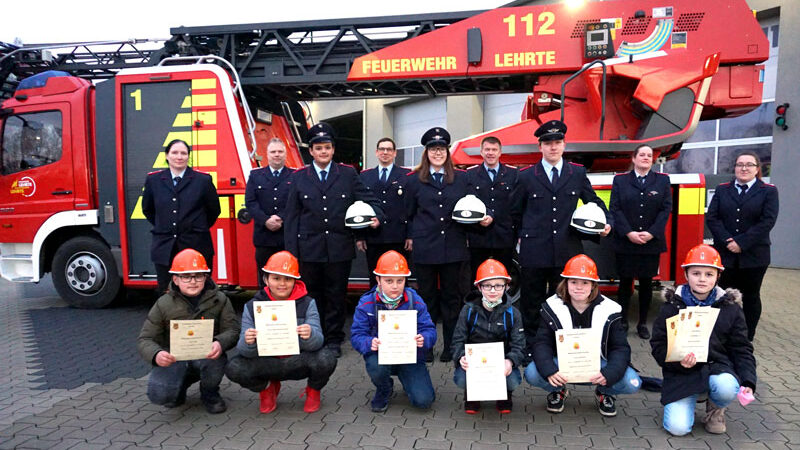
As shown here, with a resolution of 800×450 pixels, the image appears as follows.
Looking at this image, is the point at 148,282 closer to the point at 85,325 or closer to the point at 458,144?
the point at 85,325

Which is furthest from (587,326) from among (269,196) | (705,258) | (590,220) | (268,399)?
(269,196)

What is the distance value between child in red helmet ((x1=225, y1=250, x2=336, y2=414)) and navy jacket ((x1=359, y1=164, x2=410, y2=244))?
1.37 m

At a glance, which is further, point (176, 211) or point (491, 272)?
point (176, 211)

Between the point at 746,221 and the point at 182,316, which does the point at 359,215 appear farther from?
the point at 746,221

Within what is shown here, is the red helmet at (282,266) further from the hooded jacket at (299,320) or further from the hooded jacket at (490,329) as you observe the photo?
the hooded jacket at (490,329)

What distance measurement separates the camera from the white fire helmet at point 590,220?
12.9 feet

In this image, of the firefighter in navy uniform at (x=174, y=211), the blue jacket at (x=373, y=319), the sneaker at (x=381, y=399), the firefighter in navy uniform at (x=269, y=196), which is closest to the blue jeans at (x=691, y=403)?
the blue jacket at (x=373, y=319)

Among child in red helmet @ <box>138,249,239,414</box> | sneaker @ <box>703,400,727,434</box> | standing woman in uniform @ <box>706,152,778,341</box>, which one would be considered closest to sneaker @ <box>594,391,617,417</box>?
sneaker @ <box>703,400,727,434</box>

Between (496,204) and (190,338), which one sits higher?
(496,204)

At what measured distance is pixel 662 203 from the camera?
4547mm

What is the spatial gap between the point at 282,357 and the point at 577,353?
1.86 m

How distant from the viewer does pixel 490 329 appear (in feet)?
10.6

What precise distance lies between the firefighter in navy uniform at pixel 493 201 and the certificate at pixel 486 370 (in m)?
1.57

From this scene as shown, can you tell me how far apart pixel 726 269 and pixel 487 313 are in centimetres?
263
